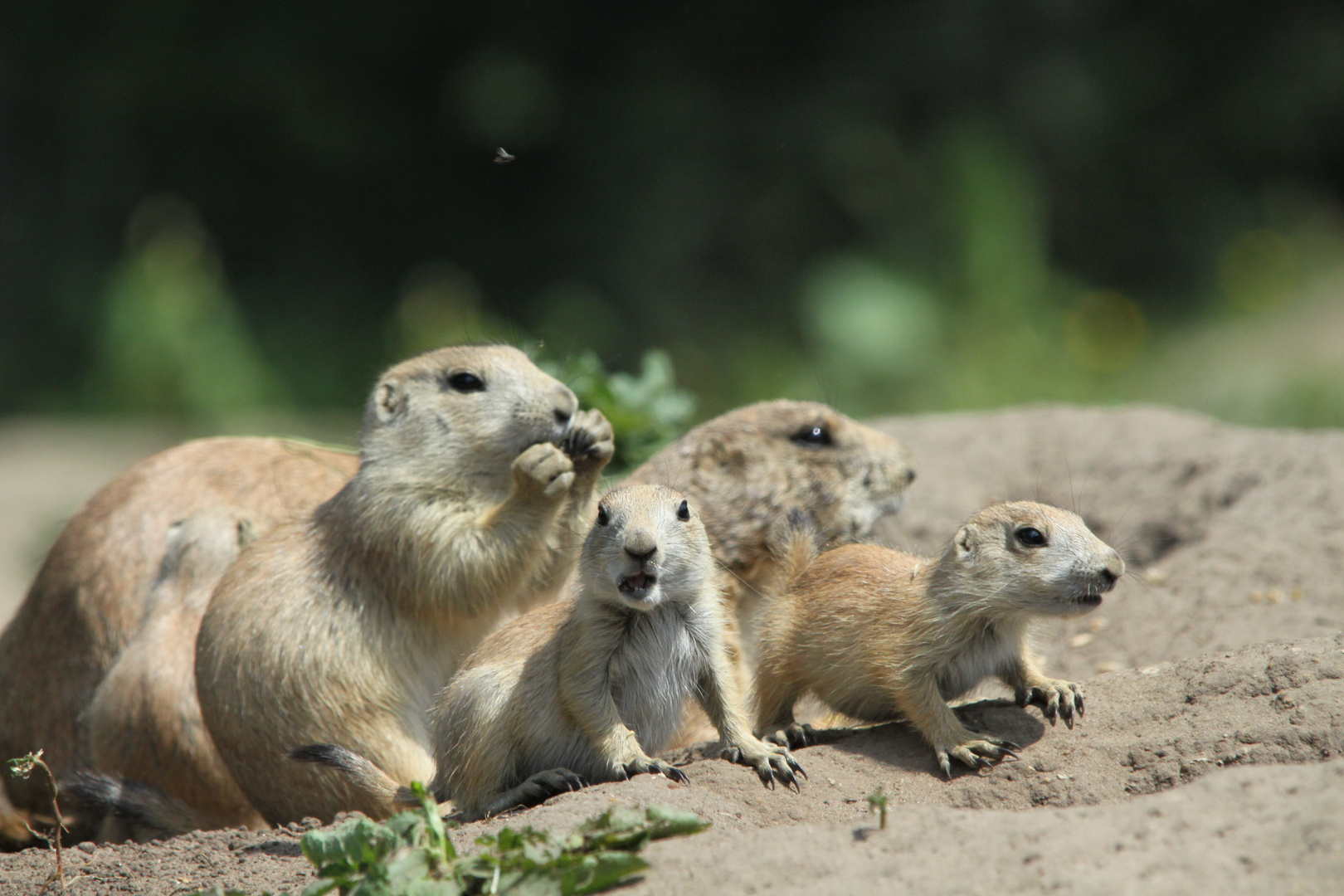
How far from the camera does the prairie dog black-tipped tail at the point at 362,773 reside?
396cm

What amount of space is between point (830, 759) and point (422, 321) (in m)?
9.64

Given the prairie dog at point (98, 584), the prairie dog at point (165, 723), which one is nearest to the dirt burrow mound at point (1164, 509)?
the prairie dog at point (98, 584)

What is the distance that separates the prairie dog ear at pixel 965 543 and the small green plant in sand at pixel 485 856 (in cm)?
144

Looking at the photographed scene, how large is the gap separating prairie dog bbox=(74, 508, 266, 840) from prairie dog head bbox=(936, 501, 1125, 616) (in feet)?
9.48

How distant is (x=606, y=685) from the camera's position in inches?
151

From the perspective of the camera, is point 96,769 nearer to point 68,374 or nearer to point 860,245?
point 860,245

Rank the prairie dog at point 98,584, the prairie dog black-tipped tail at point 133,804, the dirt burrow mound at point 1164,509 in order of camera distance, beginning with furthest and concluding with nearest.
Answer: the dirt burrow mound at point 1164,509 → the prairie dog at point 98,584 → the prairie dog black-tipped tail at point 133,804

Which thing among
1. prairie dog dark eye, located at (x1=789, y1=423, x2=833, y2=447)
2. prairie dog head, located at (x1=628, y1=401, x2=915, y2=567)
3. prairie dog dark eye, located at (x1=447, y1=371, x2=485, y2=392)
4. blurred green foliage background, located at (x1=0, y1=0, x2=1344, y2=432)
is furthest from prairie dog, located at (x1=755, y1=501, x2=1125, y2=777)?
blurred green foliage background, located at (x1=0, y1=0, x2=1344, y2=432)

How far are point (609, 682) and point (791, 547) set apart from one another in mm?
1152

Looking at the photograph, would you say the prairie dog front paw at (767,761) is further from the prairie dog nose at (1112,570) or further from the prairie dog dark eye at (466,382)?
the prairie dog dark eye at (466,382)

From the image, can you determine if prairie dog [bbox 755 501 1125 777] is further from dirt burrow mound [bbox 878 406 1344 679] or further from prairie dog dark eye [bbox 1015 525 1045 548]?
dirt burrow mound [bbox 878 406 1344 679]

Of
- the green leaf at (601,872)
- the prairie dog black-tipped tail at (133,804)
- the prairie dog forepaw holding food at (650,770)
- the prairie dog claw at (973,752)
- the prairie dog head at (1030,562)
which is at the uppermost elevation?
the prairie dog head at (1030,562)

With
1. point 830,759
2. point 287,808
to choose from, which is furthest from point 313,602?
point 830,759

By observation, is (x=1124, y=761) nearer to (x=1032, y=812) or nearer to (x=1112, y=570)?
(x=1112, y=570)
